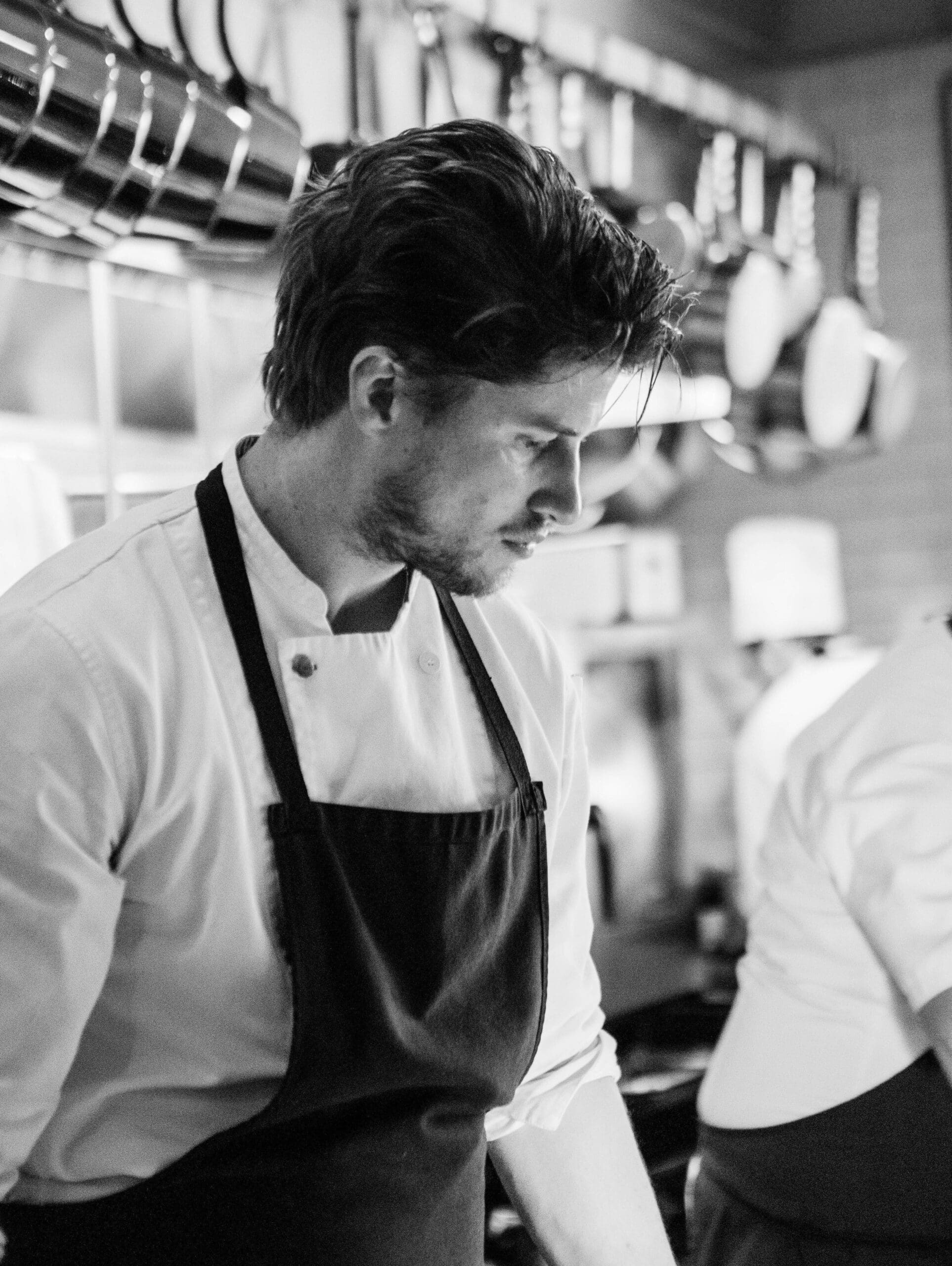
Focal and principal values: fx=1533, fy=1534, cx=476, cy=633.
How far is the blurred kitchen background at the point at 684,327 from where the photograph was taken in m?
1.97

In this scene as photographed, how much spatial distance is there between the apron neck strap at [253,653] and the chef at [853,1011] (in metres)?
0.65

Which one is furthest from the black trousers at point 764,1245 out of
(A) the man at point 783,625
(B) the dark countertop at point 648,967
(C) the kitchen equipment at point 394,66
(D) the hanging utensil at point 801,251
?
(C) the kitchen equipment at point 394,66

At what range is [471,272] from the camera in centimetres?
109

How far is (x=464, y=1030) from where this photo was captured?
118cm

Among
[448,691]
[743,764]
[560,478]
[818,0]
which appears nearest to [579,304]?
[560,478]

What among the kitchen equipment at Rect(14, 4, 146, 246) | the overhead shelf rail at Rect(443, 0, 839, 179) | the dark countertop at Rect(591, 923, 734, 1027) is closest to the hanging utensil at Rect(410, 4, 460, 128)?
the overhead shelf rail at Rect(443, 0, 839, 179)

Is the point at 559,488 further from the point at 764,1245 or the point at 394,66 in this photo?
the point at 394,66

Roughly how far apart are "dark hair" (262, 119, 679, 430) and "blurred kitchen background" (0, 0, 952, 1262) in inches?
8.1

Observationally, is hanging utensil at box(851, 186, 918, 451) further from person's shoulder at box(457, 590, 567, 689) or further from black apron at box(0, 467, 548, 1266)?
black apron at box(0, 467, 548, 1266)

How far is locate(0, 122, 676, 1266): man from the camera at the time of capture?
1.03 metres

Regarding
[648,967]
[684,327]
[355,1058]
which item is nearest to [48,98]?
[355,1058]

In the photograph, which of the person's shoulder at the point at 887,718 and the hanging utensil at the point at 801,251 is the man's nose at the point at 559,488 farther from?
the hanging utensil at the point at 801,251

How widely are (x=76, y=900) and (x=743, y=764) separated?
2438mm

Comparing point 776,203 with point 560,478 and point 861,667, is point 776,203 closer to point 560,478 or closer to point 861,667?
point 861,667
